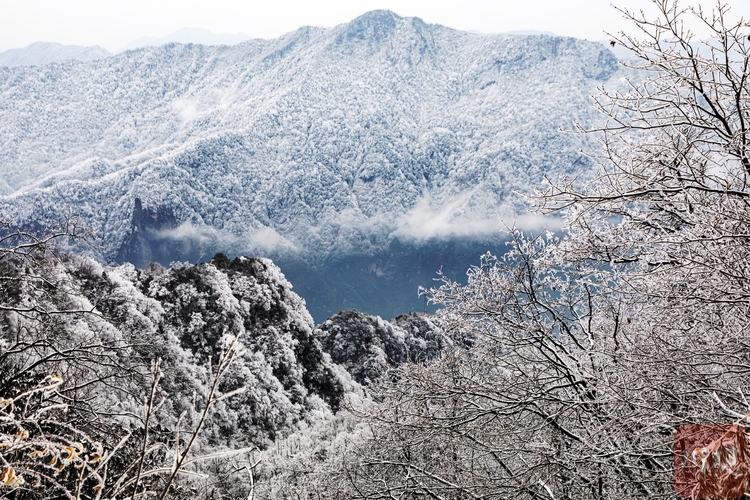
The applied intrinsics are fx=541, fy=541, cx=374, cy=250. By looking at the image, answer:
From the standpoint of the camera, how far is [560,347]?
6.47 m

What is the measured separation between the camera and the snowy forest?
143 inches

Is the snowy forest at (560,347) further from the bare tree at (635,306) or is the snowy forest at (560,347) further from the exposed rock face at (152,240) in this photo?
the exposed rock face at (152,240)

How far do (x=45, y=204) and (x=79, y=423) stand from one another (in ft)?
548

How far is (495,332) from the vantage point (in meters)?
7.27

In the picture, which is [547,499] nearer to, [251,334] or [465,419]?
[465,419]

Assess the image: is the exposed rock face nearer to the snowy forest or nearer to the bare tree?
the snowy forest

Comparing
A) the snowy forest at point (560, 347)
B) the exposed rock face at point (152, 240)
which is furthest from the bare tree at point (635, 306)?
the exposed rock face at point (152, 240)

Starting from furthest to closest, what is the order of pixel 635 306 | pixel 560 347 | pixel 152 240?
pixel 152 240 → pixel 560 347 → pixel 635 306

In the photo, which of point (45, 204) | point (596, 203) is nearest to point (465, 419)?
point (596, 203)

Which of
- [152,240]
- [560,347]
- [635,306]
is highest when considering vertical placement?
[635,306]

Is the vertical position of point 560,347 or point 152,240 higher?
point 560,347

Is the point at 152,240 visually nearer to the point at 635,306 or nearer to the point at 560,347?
the point at 560,347

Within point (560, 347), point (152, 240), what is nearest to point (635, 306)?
point (560, 347)

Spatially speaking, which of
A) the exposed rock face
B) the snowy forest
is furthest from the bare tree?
the exposed rock face
